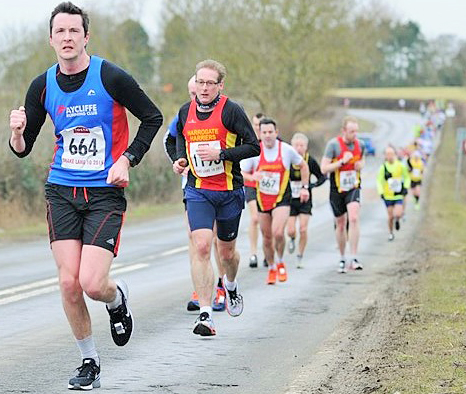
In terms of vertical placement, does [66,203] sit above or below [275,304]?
above

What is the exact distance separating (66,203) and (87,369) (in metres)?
1.04

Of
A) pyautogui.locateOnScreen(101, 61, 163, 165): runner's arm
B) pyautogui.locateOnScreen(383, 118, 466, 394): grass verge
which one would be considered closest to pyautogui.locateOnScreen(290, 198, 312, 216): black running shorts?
pyautogui.locateOnScreen(383, 118, 466, 394): grass verge

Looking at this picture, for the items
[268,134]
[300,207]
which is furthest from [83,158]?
[300,207]

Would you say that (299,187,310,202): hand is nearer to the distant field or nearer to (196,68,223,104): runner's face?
(196,68,223,104): runner's face

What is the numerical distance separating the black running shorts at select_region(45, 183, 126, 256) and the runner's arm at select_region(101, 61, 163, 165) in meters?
0.31

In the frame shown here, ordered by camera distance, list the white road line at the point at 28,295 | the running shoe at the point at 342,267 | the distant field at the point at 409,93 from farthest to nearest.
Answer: the distant field at the point at 409,93 < the running shoe at the point at 342,267 < the white road line at the point at 28,295

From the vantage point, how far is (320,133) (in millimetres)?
72500

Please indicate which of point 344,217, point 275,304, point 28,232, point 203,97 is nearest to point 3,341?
point 203,97

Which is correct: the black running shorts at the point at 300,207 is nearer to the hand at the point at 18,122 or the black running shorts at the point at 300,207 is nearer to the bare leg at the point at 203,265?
the bare leg at the point at 203,265

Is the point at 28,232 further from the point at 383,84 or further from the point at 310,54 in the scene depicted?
the point at 383,84

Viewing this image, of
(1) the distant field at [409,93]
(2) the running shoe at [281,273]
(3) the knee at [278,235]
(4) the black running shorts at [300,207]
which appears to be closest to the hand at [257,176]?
(3) the knee at [278,235]

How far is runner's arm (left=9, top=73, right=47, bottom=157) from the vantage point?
666 cm

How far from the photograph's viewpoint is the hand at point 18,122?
6.51 m

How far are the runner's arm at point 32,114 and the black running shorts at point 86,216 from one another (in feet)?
1.21
